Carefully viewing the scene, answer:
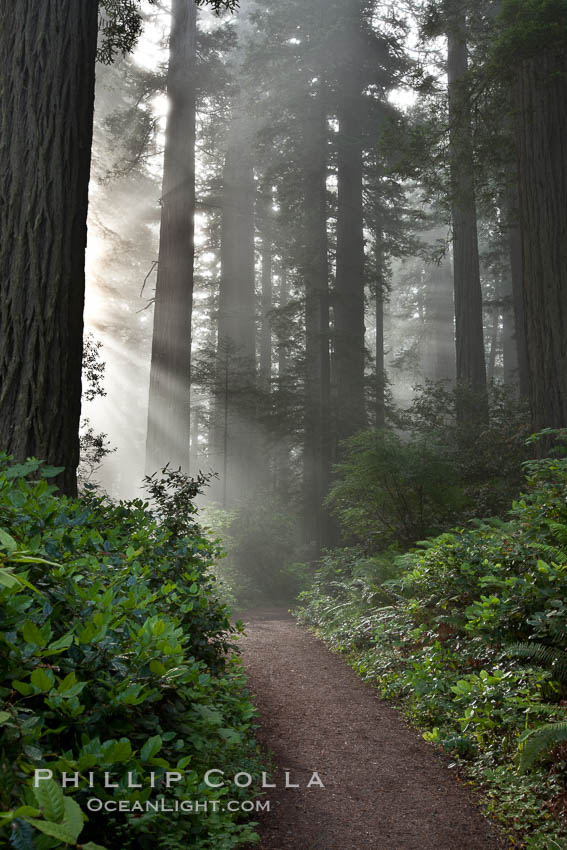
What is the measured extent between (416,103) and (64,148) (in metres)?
23.8

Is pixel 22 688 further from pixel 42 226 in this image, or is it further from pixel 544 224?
pixel 544 224

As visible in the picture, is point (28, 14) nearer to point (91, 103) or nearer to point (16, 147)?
point (91, 103)

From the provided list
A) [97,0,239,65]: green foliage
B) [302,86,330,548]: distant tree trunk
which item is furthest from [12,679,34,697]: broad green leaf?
[302,86,330,548]: distant tree trunk

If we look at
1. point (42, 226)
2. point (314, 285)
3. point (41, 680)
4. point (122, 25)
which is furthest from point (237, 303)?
point (41, 680)

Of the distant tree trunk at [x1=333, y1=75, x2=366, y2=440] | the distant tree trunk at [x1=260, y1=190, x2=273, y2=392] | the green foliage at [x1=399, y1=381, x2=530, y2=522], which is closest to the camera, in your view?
the green foliage at [x1=399, y1=381, x2=530, y2=522]

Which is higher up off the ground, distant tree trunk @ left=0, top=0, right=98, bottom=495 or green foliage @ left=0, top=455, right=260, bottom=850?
distant tree trunk @ left=0, top=0, right=98, bottom=495

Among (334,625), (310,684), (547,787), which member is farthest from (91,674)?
(334,625)

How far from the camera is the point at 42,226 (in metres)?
5.24

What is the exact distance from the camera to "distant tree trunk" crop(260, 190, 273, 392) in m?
26.7

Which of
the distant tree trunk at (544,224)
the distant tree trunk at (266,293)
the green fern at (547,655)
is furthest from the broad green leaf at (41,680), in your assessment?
the distant tree trunk at (266,293)

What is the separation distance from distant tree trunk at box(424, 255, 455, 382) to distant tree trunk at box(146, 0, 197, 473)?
26.7 metres

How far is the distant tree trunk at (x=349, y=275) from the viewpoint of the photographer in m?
17.6

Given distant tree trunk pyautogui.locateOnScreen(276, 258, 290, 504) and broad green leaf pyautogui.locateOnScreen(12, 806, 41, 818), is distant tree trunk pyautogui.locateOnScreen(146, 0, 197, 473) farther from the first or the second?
broad green leaf pyautogui.locateOnScreen(12, 806, 41, 818)

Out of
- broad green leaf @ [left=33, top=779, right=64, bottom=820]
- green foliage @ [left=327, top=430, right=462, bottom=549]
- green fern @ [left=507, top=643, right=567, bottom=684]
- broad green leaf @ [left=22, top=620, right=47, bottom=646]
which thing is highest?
green foliage @ [left=327, top=430, right=462, bottom=549]
